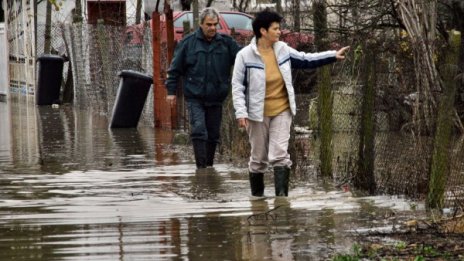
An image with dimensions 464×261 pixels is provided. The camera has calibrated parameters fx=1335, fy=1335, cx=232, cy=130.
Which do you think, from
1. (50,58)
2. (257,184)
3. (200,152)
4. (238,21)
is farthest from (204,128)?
(50,58)

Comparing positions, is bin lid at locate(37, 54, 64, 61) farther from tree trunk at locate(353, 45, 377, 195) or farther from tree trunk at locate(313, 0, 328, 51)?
tree trunk at locate(353, 45, 377, 195)

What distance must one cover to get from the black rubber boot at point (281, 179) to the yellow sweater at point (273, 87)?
49cm

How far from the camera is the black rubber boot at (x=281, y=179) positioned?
460 inches

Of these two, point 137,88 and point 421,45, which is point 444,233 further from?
point 137,88

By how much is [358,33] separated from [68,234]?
10.6 m

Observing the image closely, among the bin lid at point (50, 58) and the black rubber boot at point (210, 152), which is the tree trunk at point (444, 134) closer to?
the black rubber boot at point (210, 152)

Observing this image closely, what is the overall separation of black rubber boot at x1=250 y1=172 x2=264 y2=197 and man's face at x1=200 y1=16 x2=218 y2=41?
257 cm

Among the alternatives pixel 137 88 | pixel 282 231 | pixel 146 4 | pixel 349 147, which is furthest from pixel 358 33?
pixel 146 4

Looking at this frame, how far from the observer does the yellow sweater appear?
11617 mm

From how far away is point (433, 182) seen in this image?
Answer: 34.4 ft

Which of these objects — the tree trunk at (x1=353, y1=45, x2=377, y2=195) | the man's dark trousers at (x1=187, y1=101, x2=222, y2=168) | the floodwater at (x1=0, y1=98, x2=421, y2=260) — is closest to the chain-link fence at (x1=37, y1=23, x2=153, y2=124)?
the floodwater at (x1=0, y1=98, x2=421, y2=260)

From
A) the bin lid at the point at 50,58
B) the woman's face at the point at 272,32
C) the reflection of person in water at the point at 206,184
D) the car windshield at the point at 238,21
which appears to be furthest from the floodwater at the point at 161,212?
the bin lid at the point at 50,58

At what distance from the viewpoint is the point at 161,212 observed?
34.9ft

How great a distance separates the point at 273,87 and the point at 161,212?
5.59 ft
